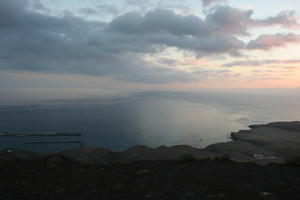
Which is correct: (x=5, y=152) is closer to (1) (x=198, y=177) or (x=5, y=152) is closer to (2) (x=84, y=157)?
(2) (x=84, y=157)

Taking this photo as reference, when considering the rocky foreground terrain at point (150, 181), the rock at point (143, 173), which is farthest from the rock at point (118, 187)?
the rock at point (143, 173)

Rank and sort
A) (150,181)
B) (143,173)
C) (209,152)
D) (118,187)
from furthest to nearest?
(209,152) → (143,173) → (150,181) → (118,187)

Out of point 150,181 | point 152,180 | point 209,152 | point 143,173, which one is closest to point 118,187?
point 150,181

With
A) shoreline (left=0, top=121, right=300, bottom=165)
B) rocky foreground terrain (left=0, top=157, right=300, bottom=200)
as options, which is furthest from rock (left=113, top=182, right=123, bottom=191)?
shoreline (left=0, top=121, right=300, bottom=165)

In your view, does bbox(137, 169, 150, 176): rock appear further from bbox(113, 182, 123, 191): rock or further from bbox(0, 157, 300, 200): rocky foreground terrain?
bbox(113, 182, 123, 191): rock

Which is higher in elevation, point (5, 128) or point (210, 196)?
point (210, 196)

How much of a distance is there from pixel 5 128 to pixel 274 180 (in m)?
93.5

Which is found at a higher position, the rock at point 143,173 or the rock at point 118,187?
the rock at point 118,187

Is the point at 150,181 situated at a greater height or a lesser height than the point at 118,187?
lesser

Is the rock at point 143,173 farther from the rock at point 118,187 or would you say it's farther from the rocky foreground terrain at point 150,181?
the rock at point 118,187

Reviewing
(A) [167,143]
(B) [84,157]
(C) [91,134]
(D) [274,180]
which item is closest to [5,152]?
(B) [84,157]

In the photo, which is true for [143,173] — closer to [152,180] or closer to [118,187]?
[152,180]

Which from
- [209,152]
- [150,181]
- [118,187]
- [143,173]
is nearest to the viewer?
[118,187]

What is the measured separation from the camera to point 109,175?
31.3 ft
